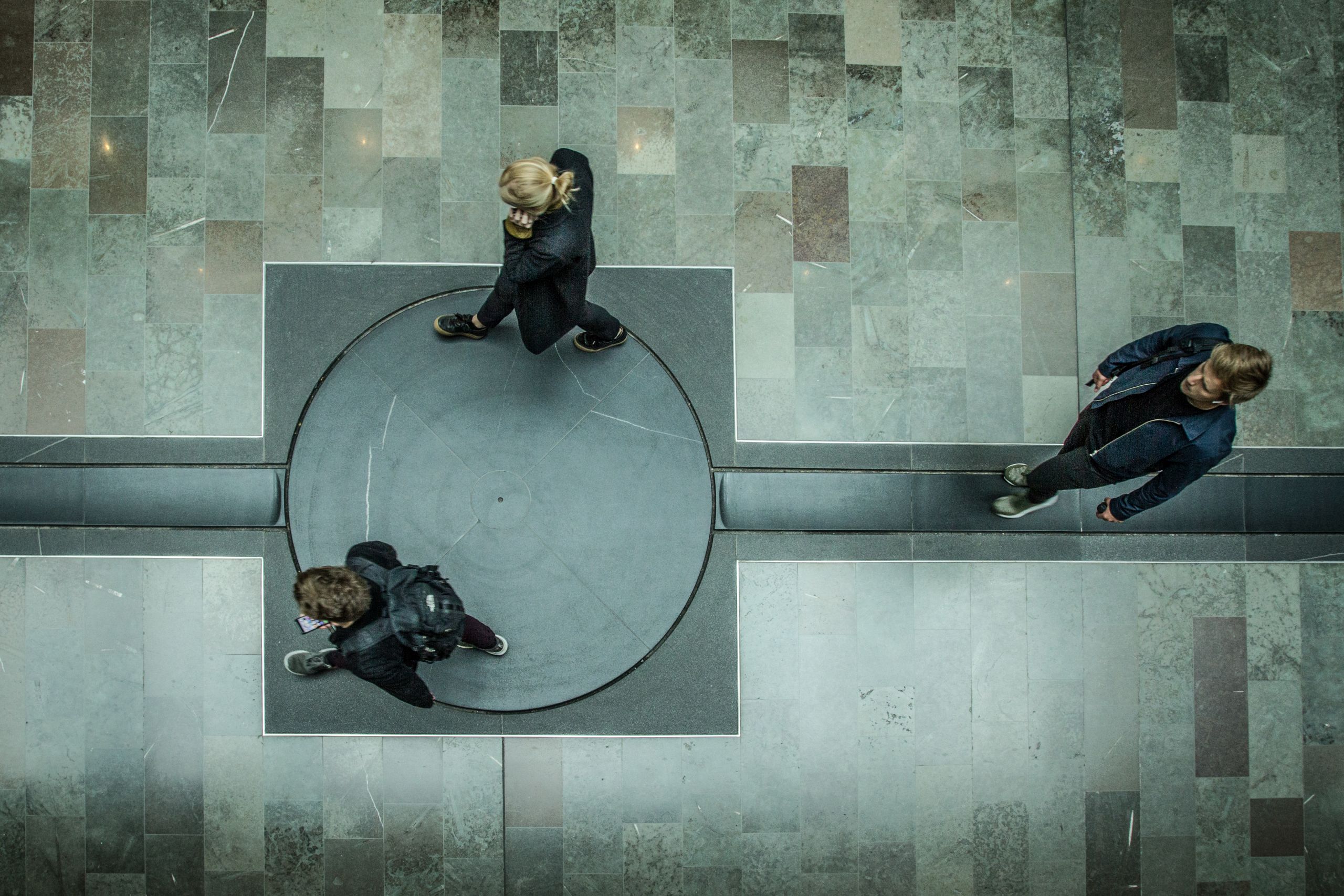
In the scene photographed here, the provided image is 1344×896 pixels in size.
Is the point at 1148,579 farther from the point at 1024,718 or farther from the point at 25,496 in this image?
the point at 25,496

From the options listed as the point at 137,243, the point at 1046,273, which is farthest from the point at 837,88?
the point at 137,243

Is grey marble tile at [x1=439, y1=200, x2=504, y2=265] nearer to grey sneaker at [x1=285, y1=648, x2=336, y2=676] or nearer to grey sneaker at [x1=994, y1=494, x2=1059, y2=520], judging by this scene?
grey sneaker at [x1=285, y1=648, x2=336, y2=676]

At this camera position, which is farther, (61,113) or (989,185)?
(989,185)

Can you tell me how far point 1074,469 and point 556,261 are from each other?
2.95 metres

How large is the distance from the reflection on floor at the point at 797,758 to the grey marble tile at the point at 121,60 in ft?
9.52

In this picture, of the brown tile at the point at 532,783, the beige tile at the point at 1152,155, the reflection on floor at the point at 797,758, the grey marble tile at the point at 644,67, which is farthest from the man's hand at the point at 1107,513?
the grey marble tile at the point at 644,67

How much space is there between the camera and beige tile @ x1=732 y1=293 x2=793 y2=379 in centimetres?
498

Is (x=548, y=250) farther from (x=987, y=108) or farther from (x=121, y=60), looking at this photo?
(x=121, y=60)

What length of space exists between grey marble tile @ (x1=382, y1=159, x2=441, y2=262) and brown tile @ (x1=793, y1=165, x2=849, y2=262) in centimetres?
231

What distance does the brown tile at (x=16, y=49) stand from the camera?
4.98m

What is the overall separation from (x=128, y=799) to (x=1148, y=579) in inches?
253

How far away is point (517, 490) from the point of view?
4.71 m

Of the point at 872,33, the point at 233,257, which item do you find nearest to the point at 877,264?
the point at 872,33

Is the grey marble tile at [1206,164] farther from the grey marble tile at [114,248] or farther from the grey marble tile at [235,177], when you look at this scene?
the grey marble tile at [114,248]
